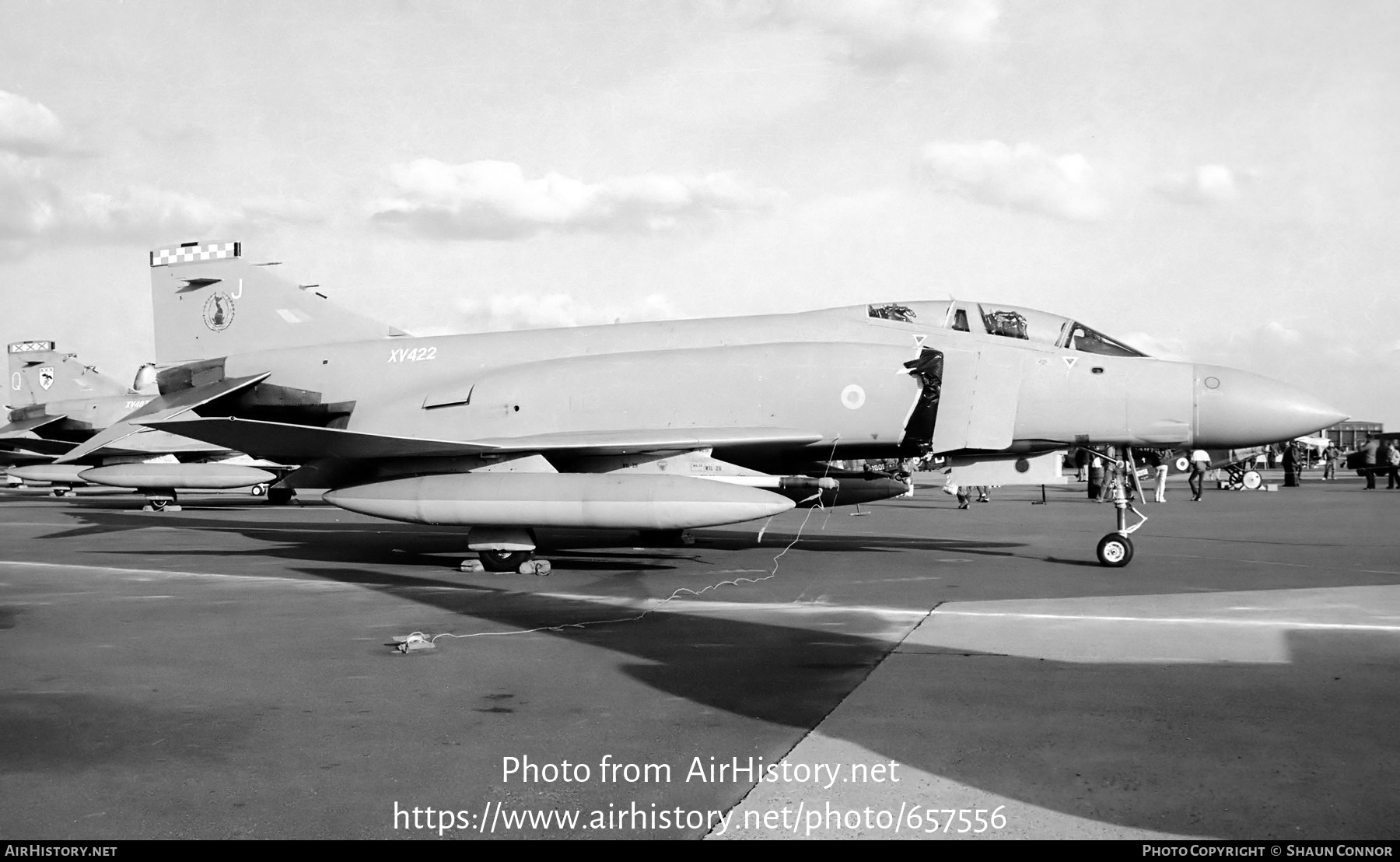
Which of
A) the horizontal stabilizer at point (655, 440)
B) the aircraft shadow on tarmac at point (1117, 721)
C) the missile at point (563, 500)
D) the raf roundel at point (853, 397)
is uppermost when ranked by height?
the raf roundel at point (853, 397)

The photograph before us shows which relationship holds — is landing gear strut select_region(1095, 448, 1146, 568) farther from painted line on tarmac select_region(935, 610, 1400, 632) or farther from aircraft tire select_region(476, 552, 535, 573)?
aircraft tire select_region(476, 552, 535, 573)

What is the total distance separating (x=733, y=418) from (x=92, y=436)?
25105 mm

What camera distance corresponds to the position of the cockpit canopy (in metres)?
11.6

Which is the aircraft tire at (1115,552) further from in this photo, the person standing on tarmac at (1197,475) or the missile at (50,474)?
the missile at (50,474)

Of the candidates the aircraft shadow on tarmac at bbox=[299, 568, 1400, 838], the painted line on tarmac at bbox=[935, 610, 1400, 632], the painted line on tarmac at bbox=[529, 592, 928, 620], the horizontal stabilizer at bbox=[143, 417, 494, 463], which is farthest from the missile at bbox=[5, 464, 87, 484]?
the painted line on tarmac at bbox=[935, 610, 1400, 632]

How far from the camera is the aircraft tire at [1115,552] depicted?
11.0m

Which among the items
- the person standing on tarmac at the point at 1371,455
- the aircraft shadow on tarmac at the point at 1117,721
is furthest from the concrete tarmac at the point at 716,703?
A: the person standing on tarmac at the point at 1371,455

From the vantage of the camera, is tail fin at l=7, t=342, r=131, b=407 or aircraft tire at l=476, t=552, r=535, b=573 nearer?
aircraft tire at l=476, t=552, r=535, b=573

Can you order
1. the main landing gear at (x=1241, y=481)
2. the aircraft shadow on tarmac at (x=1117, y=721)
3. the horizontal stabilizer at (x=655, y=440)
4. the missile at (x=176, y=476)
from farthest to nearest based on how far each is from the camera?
the main landing gear at (x=1241, y=481) < the missile at (x=176, y=476) < the horizontal stabilizer at (x=655, y=440) < the aircraft shadow on tarmac at (x=1117, y=721)

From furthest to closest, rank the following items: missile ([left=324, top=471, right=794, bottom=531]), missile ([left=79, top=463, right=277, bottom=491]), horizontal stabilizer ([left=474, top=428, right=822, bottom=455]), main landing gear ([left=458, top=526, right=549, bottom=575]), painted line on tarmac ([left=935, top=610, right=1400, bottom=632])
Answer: missile ([left=79, top=463, right=277, bottom=491]) → main landing gear ([left=458, top=526, right=549, bottom=575]) → horizontal stabilizer ([left=474, top=428, right=822, bottom=455]) → missile ([left=324, top=471, right=794, bottom=531]) → painted line on tarmac ([left=935, top=610, right=1400, bottom=632])

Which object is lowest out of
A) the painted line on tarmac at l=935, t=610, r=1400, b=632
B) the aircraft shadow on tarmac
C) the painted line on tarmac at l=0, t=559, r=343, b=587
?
the painted line on tarmac at l=0, t=559, r=343, b=587

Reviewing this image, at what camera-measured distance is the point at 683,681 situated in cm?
572

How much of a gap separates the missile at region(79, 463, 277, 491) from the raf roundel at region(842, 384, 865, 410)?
17635 mm

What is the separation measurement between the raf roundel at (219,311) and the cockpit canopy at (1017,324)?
9811 millimetres
